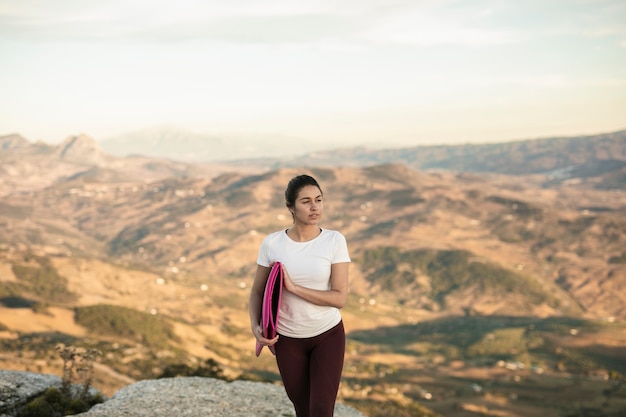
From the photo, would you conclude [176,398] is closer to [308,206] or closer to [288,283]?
[288,283]

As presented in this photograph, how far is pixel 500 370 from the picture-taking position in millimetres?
162500

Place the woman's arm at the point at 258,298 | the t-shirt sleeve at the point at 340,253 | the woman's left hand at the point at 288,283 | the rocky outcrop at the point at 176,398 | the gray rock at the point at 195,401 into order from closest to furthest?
the woman's left hand at the point at 288,283 → the t-shirt sleeve at the point at 340,253 → the woman's arm at the point at 258,298 → the gray rock at the point at 195,401 → the rocky outcrop at the point at 176,398

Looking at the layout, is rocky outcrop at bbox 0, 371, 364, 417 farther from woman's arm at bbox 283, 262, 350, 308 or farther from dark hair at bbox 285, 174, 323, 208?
dark hair at bbox 285, 174, 323, 208

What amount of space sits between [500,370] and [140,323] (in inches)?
4120

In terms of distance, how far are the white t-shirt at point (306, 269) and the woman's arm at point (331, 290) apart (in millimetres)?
90

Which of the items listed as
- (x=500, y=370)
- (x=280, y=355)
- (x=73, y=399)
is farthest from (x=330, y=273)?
(x=500, y=370)

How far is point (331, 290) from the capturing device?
8.27 m

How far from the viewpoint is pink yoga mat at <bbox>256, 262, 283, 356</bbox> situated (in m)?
8.12

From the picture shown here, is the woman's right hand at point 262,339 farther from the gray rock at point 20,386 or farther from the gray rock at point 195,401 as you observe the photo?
the gray rock at point 20,386

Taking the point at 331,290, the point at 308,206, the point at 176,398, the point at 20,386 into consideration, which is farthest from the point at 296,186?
the point at 20,386

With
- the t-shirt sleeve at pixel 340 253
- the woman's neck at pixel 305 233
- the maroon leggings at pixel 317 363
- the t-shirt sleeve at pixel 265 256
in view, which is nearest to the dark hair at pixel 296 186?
the woman's neck at pixel 305 233

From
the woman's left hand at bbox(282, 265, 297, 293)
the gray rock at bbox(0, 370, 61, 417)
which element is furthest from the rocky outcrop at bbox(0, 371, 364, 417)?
the woman's left hand at bbox(282, 265, 297, 293)

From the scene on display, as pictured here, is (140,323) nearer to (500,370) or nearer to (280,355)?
(500,370)

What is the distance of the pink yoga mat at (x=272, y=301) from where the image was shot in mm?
8117
